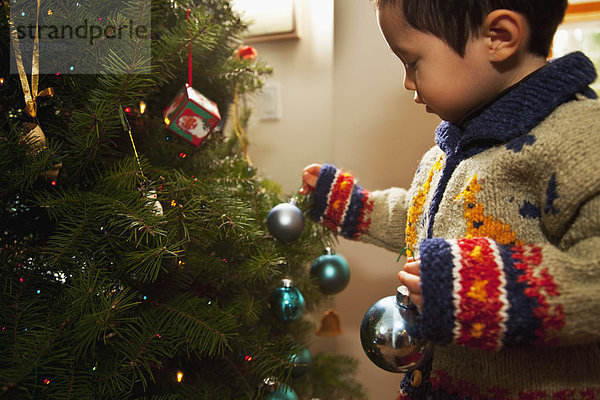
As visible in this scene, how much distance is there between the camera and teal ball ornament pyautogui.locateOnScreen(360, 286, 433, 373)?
53 cm

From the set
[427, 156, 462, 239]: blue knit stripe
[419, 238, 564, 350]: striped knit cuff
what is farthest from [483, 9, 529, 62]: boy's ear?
[419, 238, 564, 350]: striped knit cuff

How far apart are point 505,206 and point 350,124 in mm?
494

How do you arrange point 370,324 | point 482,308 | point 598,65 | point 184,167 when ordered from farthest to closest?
1. point 598,65
2. point 184,167
3. point 370,324
4. point 482,308

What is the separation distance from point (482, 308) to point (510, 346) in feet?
0.19

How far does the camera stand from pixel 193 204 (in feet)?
1.92

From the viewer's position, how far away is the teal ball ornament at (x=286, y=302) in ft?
2.34

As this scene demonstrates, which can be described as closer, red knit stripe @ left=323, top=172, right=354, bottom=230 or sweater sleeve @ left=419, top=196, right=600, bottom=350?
sweater sleeve @ left=419, top=196, right=600, bottom=350

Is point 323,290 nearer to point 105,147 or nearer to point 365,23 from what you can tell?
point 105,147

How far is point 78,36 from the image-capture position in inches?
23.0

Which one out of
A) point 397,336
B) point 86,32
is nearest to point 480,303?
point 397,336

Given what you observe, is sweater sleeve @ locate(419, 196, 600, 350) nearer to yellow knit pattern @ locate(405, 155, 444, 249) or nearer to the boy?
the boy

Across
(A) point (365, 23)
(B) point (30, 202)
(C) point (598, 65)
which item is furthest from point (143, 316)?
(C) point (598, 65)

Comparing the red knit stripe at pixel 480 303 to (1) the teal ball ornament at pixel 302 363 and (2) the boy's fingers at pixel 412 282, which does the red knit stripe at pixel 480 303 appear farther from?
(1) the teal ball ornament at pixel 302 363

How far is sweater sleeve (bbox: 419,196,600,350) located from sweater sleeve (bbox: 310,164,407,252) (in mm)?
270
